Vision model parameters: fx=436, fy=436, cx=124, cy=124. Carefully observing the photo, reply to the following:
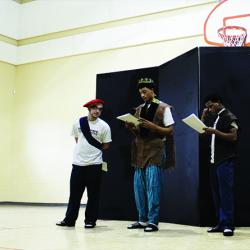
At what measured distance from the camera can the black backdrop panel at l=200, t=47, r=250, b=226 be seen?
4.39 meters

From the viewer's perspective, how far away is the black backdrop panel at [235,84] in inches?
173

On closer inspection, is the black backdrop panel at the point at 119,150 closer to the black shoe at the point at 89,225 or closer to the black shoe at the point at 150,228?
the black shoe at the point at 89,225

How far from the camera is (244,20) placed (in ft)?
20.7

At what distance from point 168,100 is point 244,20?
88.3 inches

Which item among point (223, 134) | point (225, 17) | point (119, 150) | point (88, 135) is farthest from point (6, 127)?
point (223, 134)

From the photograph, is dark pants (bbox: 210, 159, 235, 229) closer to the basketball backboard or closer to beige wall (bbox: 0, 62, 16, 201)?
the basketball backboard

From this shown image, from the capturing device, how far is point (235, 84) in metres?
4.46

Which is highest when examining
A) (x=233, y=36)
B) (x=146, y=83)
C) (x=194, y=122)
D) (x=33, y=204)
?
(x=233, y=36)

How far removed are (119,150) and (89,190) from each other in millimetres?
943

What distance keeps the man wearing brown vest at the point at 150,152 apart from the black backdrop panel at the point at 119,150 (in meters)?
0.87

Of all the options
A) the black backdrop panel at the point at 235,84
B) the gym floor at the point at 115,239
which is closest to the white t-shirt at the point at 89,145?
the gym floor at the point at 115,239

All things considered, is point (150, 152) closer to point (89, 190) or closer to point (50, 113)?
point (89, 190)

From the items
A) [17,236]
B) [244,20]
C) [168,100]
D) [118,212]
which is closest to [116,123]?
[168,100]

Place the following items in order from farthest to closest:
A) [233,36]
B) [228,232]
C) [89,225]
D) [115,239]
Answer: [233,36] → [89,225] → [228,232] → [115,239]
